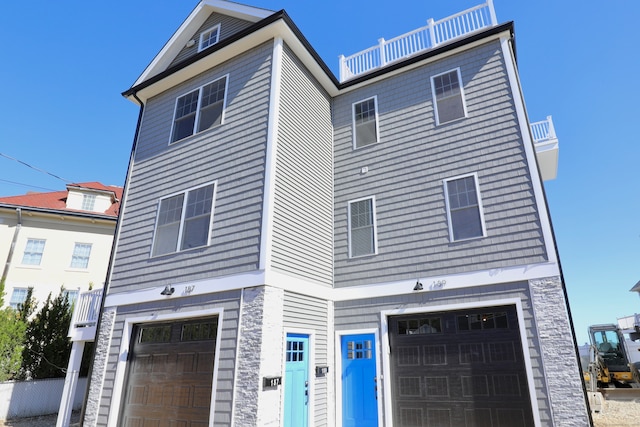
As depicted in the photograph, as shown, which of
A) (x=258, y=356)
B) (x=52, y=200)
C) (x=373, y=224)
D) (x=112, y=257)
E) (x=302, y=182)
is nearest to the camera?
(x=258, y=356)

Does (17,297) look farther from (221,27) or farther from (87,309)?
(221,27)

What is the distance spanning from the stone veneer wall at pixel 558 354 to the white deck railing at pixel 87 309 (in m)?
10.4

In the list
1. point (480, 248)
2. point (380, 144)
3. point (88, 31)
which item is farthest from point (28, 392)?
point (480, 248)

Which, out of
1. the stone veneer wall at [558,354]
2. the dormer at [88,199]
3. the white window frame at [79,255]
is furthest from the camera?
the dormer at [88,199]

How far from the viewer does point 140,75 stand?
1062 cm

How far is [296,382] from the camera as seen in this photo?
22.0ft

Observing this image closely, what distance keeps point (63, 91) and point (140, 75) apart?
4676 millimetres

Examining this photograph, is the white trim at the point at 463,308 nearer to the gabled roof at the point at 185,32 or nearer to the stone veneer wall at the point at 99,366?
the stone veneer wall at the point at 99,366

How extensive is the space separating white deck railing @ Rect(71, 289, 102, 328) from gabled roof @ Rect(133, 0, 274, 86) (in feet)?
20.6

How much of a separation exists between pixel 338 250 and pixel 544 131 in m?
6.66

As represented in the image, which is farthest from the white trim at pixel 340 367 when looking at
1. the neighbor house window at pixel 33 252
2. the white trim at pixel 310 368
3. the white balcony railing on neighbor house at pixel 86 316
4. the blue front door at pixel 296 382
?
the neighbor house window at pixel 33 252

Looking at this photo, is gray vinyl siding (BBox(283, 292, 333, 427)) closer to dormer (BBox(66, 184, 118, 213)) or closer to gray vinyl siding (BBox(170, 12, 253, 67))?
gray vinyl siding (BBox(170, 12, 253, 67))

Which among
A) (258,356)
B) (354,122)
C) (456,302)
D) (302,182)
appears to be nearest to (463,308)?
(456,302)

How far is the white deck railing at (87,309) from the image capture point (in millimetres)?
→ 9688
